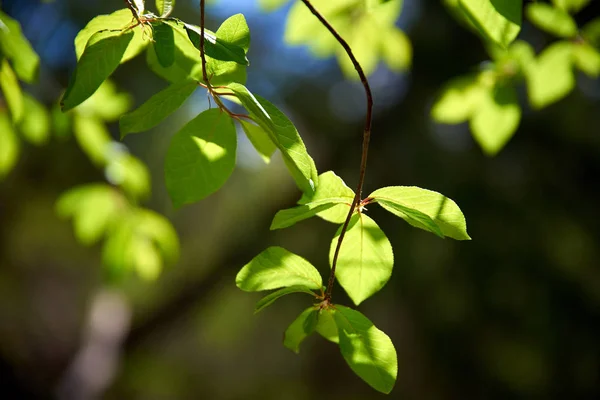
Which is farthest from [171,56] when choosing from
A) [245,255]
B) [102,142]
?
[245,255]

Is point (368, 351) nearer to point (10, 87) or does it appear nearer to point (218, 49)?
point (218, 49)

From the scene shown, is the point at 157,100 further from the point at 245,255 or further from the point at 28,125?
the point at 245,255

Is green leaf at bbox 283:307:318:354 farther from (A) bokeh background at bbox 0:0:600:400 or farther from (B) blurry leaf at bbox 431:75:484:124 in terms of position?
(A) bokeh background at bbox 0:0:600:400

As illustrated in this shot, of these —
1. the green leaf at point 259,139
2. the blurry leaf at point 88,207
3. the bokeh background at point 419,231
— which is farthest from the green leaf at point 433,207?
the bokeh background at point 419,231

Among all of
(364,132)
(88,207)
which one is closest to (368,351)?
(364,132)

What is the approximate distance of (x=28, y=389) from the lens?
2656mm

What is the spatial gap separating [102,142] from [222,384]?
370 centimetres

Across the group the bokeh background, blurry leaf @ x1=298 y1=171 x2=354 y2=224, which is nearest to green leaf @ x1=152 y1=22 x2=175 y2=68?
blurry leaf @ x1=298 y1=171 x2=354 y2=224

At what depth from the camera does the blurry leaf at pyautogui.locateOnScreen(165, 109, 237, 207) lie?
463 millimetres

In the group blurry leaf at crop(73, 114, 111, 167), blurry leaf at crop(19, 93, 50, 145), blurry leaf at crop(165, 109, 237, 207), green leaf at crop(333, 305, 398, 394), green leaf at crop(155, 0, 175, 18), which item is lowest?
blurry leaf at crop(73, 114, 111, 167)

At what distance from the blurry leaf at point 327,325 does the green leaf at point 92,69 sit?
26cm

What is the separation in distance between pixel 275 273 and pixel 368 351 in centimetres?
10

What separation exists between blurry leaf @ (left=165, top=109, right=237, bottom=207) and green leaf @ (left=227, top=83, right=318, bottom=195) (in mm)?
86

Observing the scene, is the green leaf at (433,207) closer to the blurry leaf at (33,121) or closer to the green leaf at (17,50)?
the green leaf at (17,50)
